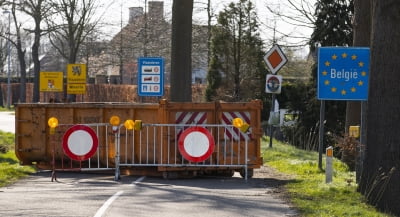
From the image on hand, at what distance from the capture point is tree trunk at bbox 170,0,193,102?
18984 mm

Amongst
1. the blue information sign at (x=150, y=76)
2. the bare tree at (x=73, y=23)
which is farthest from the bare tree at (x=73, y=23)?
the blue information sign at (x=150, y=76)

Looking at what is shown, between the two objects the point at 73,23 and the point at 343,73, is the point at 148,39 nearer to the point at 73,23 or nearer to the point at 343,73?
the point at 73,23

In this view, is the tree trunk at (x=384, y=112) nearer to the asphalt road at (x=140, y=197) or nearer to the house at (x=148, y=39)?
the asphalt road at (x=140, y=197)

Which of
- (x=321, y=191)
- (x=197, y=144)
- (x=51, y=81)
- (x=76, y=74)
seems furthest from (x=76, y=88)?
(x=321, y=191)

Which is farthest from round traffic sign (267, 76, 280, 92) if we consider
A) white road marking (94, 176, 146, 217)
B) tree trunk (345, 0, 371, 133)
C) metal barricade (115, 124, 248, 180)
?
white road marking (94, 176, 146, 217)

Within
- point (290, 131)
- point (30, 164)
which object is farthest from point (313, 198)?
point (290, 131)

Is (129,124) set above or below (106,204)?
above

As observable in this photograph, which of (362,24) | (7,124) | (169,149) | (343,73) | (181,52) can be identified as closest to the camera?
(343,73)

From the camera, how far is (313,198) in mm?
11867

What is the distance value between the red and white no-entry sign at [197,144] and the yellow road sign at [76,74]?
39.2ft

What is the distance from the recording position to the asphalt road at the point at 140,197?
10242 mm

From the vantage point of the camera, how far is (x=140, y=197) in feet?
38.5

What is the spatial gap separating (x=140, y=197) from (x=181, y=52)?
307 inches

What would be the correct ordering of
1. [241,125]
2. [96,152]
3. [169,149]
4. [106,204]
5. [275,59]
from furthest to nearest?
1. [275,59]
2. [96,152]
3. [169,149]
4. [241,125]
5. [106,204]
